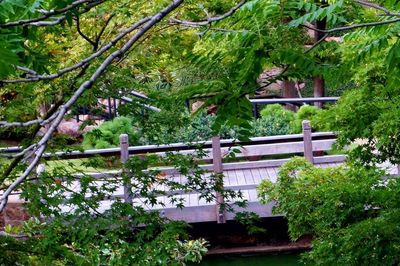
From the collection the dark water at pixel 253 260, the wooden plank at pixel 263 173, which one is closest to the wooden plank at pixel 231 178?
the wooden plank at pixel 263 173

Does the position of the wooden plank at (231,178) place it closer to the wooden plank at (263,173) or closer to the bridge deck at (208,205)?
the bridge deck at (208,205)

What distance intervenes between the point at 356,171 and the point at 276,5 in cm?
385

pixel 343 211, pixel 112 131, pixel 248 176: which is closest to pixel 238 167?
pixel 248 176

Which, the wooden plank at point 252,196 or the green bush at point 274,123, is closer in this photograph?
the wooden plank at point 252,196

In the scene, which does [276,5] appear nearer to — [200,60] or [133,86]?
[200,60]

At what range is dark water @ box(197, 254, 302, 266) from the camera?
10062 mm

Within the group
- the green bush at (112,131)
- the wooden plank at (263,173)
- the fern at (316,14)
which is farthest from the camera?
the green bush at (112,131)

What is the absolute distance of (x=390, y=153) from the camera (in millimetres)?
6121

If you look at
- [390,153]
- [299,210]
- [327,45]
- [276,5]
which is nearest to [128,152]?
[299,210]

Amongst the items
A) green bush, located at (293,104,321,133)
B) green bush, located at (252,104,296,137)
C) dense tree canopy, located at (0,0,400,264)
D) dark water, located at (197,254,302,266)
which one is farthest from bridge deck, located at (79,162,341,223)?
dense tree canopy, located at (0,0,400,264)

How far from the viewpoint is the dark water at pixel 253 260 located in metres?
10.1

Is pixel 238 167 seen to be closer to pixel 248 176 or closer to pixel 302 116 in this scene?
pixel 248 176

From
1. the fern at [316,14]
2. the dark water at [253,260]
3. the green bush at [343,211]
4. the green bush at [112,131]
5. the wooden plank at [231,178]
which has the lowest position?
the dark water at [253,260]

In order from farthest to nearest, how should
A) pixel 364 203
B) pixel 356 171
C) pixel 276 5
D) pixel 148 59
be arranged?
pixel 356 171
pixel 364 203
pixel 148 59
pixel 276 5
